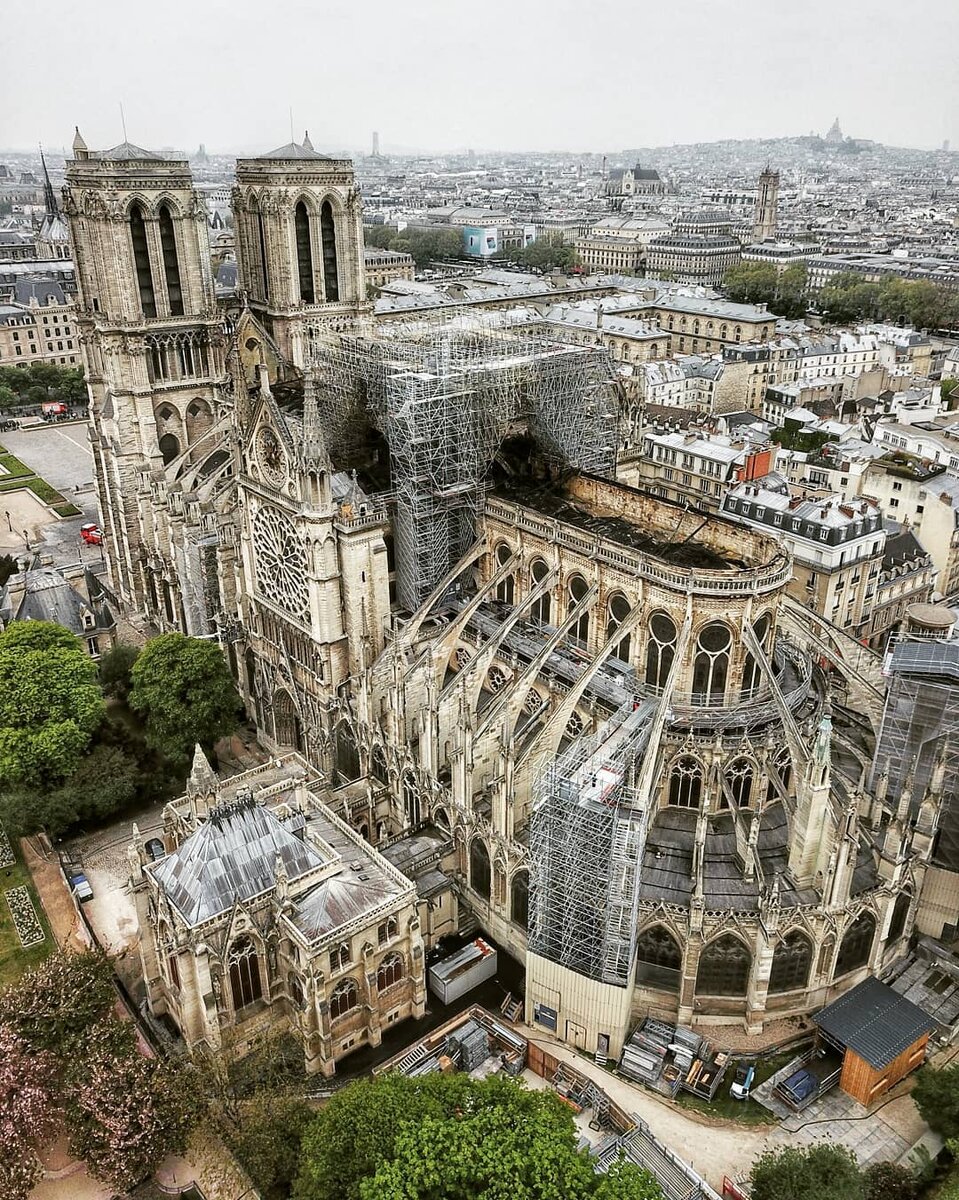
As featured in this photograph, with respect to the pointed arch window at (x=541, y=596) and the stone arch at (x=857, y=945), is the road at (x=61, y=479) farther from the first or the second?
the stone arch at (x=857, y=945)

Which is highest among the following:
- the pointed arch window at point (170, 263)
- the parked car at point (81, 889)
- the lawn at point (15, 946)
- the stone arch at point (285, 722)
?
the pointed arch window at point (170, 263)

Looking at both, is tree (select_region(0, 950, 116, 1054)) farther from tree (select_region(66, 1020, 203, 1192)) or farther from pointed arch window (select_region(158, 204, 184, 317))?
pointed arch window (select_region(158, 204, 184, 317))

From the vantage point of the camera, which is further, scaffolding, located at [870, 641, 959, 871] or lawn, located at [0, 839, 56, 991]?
lawn, located at [0, 839, 56, 991]

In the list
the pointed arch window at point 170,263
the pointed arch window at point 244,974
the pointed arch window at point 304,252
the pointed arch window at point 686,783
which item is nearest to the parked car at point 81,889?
the pointed arch window at point 244,974

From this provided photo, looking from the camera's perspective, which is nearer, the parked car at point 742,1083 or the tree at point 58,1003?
the tree at point 58,1003

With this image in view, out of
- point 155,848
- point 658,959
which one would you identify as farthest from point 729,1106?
point 155,848

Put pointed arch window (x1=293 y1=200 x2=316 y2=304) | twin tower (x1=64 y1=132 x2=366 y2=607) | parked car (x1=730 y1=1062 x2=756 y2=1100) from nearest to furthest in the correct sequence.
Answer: parked car (x1=730 y1=1062 x2=756 y2=1100)
twin tower (x1=64 y1=132 x2=366 y2=607)
pointed arch window (x1=293 y1=200 x2=316 y2=304)

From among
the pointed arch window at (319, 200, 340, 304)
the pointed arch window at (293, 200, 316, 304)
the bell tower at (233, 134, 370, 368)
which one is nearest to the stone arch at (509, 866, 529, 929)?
the bell tower at (233, 134, 370, 368)

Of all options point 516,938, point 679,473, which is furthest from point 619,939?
point 679,473
